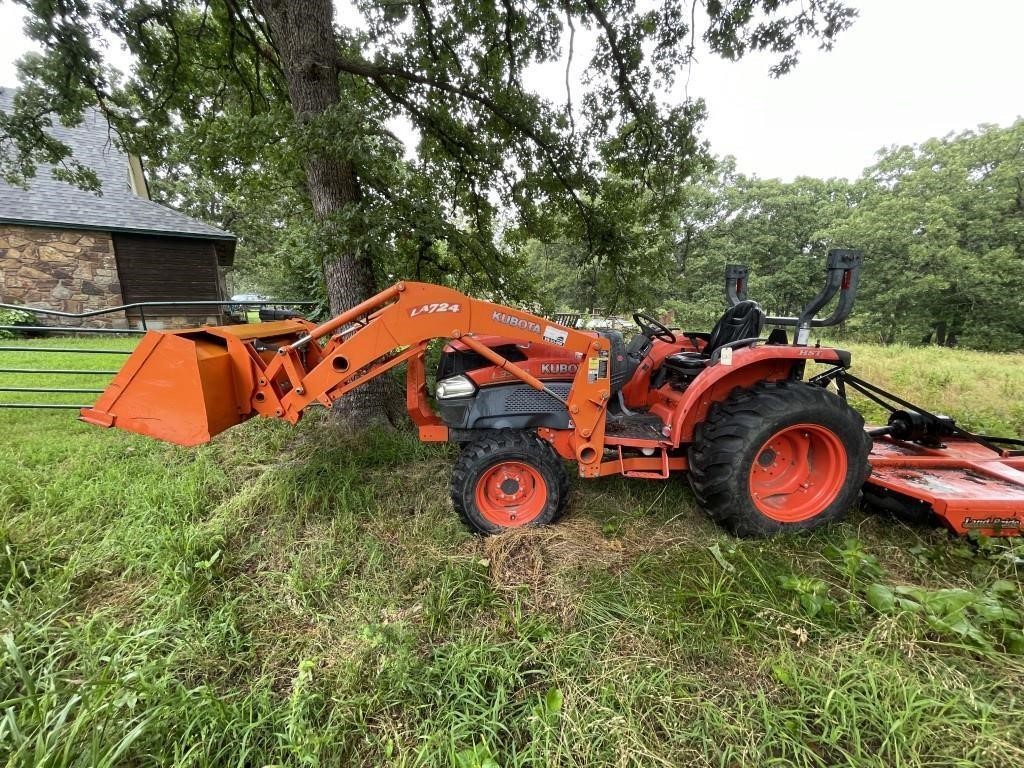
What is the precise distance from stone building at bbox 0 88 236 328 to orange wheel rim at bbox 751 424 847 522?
13.5m

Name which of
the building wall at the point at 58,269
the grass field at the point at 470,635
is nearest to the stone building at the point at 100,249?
the building wall at the point at 58,269

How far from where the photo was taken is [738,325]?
3074 millimetres

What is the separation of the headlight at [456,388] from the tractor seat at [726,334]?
156 centimetres

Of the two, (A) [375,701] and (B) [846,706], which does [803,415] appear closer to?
(B) [846,706]

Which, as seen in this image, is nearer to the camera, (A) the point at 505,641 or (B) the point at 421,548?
(A) the point at 505,641

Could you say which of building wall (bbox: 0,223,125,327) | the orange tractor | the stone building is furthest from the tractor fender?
building wall (bbox: 0,223,125,327)

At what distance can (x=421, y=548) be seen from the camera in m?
2.43

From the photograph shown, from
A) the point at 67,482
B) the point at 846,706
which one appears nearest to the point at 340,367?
the point at 67,482

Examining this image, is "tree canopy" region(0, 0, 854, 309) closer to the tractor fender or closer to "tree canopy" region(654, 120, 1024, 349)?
the tractor fender

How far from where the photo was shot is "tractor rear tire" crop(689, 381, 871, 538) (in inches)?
97.1

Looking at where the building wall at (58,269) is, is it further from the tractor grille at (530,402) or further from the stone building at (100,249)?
the tractor grille at (530,402)

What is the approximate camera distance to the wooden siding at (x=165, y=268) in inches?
424

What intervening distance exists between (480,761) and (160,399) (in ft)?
7.73

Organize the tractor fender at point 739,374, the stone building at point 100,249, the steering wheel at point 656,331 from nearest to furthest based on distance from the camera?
the tractor fender at point 739,374, the steering wheel at point 656,331, the stone building at point 100,249
